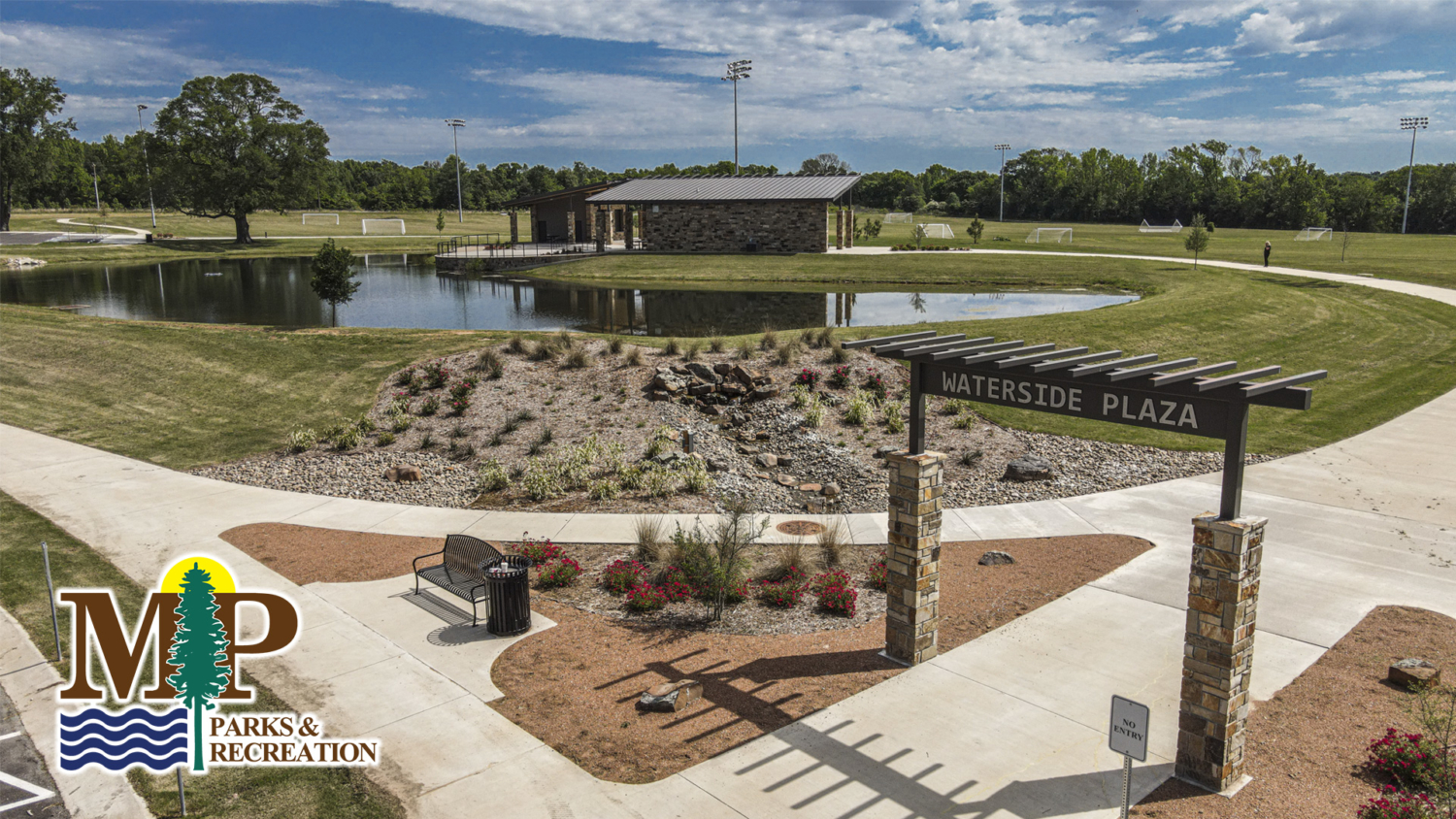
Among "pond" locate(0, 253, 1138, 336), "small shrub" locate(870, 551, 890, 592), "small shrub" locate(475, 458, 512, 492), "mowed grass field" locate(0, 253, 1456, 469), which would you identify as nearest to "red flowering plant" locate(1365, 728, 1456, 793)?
"small shrub" locate(870, 551, 890, 592)

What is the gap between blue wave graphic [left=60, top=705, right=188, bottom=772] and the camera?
285 inches

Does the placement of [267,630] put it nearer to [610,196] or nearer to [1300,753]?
[1300,753]

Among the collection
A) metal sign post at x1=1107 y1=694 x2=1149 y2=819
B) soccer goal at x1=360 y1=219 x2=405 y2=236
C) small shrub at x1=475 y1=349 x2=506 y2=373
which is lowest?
metal sign post at x1=1107 y1=694 x2=1149 y2=819

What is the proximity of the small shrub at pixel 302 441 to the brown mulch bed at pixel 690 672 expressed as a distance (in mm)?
9641

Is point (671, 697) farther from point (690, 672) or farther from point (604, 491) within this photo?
point (604, 491)

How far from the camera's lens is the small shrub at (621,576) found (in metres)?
11.0

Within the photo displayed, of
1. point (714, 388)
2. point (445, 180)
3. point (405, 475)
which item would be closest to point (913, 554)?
→ point (405, 475)

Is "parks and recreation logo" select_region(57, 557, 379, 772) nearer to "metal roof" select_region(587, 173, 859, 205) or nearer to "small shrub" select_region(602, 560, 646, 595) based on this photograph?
"small shrub" select_region(602, 560, 646, 595)

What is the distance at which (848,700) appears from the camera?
8383mm

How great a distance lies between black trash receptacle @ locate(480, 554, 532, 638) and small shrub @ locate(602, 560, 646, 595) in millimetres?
1370

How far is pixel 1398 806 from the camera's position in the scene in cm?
610

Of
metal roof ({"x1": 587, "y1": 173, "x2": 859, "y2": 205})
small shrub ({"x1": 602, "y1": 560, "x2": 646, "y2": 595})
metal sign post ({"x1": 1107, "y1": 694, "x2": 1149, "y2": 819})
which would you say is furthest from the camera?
metal roof ({"x1": 587, "y1": 173, "x2": 859, "y2": 205})

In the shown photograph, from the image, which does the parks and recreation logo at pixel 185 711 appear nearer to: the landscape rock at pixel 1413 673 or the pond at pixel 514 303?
the landscape rock at pixel 1413 673

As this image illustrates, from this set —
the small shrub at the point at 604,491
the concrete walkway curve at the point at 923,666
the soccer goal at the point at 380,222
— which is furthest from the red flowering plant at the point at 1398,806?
the soccer goal at the point at 380,222
